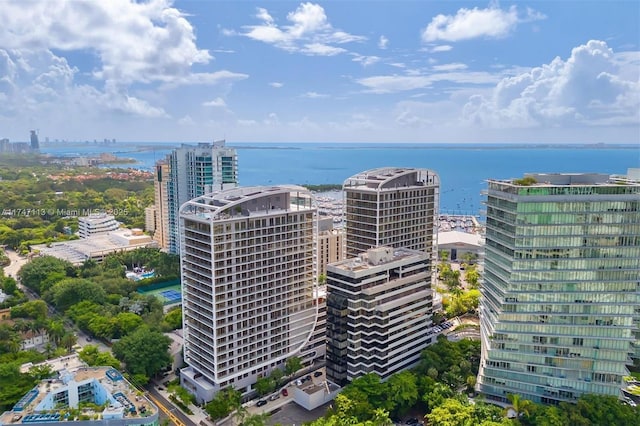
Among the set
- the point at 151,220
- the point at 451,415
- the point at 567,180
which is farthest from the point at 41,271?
the point at 567,180

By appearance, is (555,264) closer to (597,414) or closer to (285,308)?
(597,414)

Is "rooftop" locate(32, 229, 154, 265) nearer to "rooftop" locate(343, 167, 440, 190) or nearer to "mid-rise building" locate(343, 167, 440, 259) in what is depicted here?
"mid-rise building" locate(343, 167, 440, 259)

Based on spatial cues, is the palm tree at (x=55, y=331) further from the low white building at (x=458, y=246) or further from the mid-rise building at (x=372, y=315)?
the low white building at (x=458, y=246)

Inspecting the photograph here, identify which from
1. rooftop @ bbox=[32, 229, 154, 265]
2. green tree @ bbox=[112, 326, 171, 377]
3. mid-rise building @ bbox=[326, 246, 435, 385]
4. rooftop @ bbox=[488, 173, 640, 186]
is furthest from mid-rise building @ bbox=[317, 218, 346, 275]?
rooftop @ bbox=[32, 229, 154, 265]

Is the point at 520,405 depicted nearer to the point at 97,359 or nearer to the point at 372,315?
the point at 372,315

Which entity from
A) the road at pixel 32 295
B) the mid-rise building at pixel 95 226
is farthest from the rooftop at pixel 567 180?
the mid-rise building at pixel 95 226

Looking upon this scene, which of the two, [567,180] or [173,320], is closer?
[567,180]
